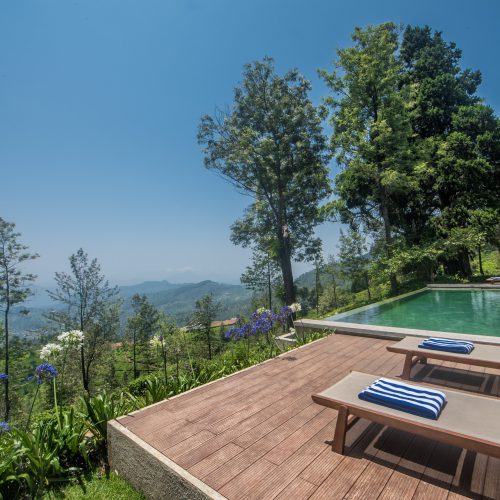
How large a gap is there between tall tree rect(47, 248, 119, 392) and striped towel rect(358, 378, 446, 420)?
21749mm

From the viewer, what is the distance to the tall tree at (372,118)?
16.2 m

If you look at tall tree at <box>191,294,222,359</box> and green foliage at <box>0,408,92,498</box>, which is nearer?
green foliage at <box>0,408,92,498</box>

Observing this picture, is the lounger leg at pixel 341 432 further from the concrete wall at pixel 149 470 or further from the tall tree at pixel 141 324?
the tall tree at pixel 141 324

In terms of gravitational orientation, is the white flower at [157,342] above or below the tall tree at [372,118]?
below

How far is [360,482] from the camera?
2.11 m

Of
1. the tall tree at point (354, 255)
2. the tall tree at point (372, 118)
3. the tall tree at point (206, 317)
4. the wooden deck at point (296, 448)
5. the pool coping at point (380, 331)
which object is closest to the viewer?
the wooden deck at point (296, 448)

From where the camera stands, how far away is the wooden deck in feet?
6.76

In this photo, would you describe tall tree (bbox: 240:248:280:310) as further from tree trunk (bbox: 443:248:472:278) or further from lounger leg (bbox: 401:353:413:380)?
lounger leg (bbox: 401:353:413:380)

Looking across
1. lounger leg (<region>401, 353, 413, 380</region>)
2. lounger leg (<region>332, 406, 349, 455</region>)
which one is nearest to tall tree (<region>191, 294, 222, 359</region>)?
lounger leg (<region>401, 353, 413, 380</region>)

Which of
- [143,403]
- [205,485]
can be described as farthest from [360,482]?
[143,403]

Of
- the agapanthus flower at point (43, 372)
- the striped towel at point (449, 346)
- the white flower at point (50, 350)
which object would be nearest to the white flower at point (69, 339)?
the white flower at point (50, 350)

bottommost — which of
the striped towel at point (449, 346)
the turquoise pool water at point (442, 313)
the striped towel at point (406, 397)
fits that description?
the turquoise pool water at point (442, 313)

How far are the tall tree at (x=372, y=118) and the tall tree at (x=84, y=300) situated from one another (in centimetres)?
1842

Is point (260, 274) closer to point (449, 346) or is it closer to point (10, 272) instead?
point (10, 272)
